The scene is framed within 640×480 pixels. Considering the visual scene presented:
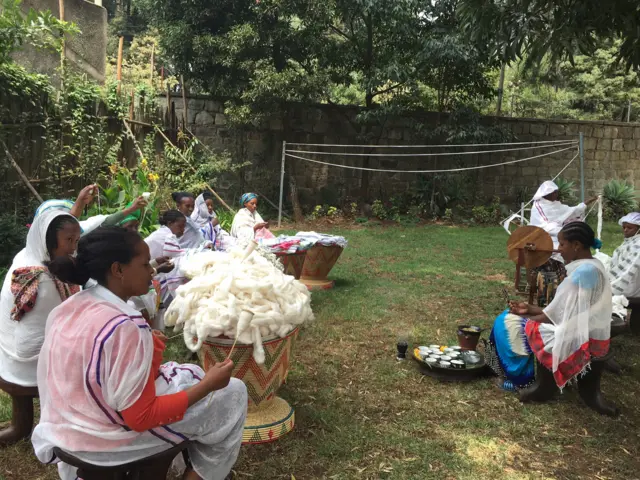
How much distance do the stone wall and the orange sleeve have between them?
37.4 ft

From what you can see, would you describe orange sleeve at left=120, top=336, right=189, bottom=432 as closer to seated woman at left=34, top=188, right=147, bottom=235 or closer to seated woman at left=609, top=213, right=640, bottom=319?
seated woman at left=34, top=188, right=147, bottom=235

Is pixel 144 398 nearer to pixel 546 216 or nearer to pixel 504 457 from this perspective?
pixel 504 457

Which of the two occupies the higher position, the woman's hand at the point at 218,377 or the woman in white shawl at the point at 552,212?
the woman in white shawl at the point at 552,212

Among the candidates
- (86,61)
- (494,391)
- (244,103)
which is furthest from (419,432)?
(244,103)

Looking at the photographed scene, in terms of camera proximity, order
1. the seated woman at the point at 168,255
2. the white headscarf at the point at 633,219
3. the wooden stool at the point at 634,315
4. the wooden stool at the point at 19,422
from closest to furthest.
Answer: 1. the wooden stool at the point at 19,422
2. the seated woman at the point at 168,255
3. the wooden stool at the point at 634,315
4. the white headscarf at the point at 633,219

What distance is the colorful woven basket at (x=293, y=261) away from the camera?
651 cm

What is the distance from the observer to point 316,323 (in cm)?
575

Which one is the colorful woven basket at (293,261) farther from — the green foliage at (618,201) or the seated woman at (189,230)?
the green foliage at (618,201)

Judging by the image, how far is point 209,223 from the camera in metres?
6.21

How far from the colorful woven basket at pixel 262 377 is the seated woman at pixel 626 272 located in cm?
331

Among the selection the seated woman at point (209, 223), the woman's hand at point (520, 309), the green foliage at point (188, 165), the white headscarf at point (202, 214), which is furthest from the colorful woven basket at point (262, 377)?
the green foliage at point (188, 165)

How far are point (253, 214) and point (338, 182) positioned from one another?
714cm

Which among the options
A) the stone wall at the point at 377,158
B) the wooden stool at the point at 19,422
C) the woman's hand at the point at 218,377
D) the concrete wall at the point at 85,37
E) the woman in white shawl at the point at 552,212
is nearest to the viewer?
the woman's hand at the point at 218,377

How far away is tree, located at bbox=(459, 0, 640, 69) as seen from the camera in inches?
159
